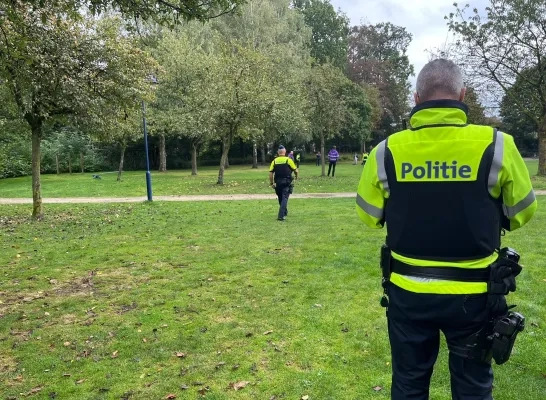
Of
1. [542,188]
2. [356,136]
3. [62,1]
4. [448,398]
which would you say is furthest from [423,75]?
[356,136]

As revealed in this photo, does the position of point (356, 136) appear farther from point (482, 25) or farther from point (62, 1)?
point (62, 1)

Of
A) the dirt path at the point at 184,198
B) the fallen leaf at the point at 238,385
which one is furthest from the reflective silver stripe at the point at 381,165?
the dirt path at the point at 184,198

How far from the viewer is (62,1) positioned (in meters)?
5.88

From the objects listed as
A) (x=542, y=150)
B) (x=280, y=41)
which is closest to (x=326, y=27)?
(x=280, y=41)

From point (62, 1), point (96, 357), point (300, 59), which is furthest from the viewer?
point (300, 59)

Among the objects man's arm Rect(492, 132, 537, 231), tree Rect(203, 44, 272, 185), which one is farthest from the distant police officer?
tree Rect(203, 44, 272, 185)

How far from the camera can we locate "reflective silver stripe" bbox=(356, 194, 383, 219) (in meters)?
2.76

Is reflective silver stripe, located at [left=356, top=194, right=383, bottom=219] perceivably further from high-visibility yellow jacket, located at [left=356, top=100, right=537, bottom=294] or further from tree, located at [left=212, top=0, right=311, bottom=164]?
tree, located at [left=212, top=0, right=311, bottom=164]

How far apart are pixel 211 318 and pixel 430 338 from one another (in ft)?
10.5

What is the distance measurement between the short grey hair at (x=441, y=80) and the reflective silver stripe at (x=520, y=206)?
2.18ft

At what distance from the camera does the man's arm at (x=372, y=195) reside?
105 inches

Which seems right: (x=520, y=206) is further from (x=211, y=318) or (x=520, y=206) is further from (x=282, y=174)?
(x=282, y=174)

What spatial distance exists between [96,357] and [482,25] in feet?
85.1

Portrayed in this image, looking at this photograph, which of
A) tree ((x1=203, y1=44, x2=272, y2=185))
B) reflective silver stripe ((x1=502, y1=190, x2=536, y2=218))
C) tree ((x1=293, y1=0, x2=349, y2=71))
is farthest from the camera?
tree ((x1=293, y1=0, x2=349, y2=71))
